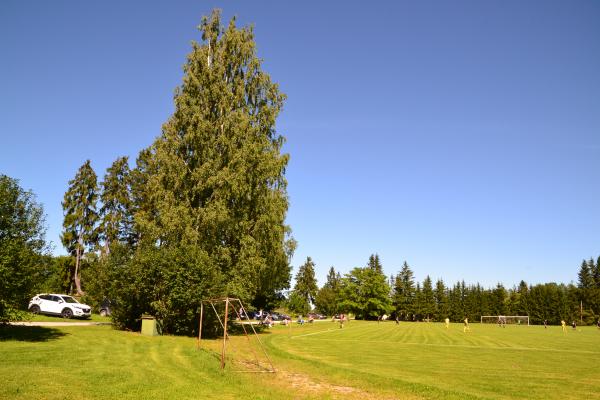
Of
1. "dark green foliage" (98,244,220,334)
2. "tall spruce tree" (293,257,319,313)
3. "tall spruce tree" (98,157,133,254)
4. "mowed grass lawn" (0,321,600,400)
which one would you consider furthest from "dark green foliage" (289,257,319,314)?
"mowed grass lawn" (0,321,600,400)

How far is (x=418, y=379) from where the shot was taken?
15.7 m

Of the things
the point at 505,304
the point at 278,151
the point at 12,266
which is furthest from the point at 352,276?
the point at 12,266

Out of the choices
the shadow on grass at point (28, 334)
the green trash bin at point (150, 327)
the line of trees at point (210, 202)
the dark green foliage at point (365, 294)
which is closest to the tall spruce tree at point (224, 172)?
the line of trees at point (210, 202)

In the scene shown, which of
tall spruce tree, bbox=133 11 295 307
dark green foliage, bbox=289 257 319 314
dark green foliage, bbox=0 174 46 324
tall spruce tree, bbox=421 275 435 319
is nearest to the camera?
dark green foliage, bbox=0 174 46 324

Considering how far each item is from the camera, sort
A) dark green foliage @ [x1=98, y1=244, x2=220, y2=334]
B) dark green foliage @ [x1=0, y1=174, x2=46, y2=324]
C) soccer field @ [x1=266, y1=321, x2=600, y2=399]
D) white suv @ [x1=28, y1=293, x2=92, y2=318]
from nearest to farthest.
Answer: soccer field @ [x1=266, y1=321, x2=600, y2=399]
dark green foliage @ [x1=0, y1=174, x2=46, y2=324]
dark green foliage @ [x1=98, y1=244, x2=220, y2=334]
white suv @ [x1=28, y1=293, x2=92, y2=318]

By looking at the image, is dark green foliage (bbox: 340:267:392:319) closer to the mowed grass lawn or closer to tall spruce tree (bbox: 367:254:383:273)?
tall spruce tree (bbox: 367:254:383:273)

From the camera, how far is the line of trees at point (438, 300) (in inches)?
3846

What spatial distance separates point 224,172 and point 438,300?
333ft

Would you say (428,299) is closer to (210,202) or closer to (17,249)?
(210,202)

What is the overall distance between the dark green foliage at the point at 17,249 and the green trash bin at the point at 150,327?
8.46 m

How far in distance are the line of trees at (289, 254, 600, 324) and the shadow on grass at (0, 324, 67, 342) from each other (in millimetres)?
78163

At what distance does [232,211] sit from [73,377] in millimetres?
20501

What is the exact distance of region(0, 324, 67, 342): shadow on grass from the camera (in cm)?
2038

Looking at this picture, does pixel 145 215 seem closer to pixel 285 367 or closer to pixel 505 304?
pixel 285 367
